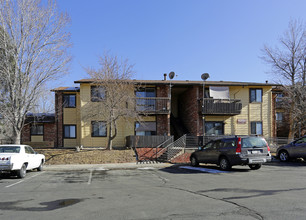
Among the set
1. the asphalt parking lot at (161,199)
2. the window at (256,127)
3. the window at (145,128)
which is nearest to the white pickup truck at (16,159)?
the asphalt parking lot at (161,199)

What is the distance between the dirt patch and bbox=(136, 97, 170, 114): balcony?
4.38m

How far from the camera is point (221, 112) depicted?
23.0 m

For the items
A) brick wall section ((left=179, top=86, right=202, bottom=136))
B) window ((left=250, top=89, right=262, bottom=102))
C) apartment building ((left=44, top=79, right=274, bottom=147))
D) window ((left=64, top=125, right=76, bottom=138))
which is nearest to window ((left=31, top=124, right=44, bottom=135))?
apartment building ((left=44, top=79, right=274, bottom=147))

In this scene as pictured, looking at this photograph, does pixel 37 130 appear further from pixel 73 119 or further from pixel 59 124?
pixel 73 119

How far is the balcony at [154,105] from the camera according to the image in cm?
2236

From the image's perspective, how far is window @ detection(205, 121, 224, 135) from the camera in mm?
24484

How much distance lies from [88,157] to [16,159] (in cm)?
715

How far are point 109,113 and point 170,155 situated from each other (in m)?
5.73

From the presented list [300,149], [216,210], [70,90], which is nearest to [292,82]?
[300,149]

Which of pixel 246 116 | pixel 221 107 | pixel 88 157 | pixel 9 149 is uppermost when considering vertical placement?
pixel 221 107

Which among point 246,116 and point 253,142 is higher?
point 246,116

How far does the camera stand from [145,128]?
77.3 feet

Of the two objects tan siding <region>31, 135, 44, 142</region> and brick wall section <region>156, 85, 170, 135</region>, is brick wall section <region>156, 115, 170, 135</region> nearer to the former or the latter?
brick wall section <region>156, 85, 170, 135</region>

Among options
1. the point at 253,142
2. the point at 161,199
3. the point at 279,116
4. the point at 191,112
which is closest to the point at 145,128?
the point at 191,112
